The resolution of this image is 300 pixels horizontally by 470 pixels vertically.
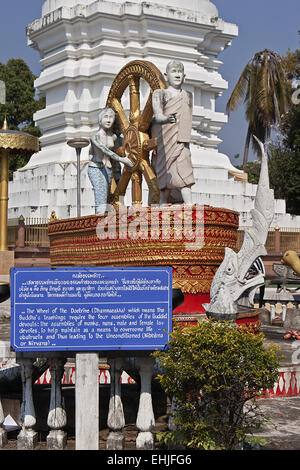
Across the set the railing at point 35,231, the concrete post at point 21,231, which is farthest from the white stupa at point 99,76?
the concrete post at point 21,231

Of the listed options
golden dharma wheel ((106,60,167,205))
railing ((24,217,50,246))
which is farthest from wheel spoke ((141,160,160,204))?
railing ((24,217,50,246))

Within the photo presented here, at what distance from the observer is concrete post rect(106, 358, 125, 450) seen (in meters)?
5.04

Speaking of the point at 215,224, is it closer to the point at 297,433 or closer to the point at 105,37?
the point at 297,433

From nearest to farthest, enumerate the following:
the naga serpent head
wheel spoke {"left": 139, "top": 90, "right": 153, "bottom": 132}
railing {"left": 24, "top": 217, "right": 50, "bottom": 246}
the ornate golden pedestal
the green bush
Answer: the green bush < the naga serpent head < the ornate golden pedestal < wheel spoke {"left": 139, "top": 90, "right": 153, "bottom": 132} < railing {"left": 24, "top": 217, "right": 50, "bottom": 246}

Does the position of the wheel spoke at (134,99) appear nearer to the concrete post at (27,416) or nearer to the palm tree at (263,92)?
the concrete post at (27,416)

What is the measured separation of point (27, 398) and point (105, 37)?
53.8 ft

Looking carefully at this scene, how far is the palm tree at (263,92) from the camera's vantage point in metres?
31.3

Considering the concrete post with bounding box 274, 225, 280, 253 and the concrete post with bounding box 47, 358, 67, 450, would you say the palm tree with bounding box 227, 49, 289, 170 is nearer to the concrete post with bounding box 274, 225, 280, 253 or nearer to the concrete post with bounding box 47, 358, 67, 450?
the concrete post with bounding box 274, 225, 280, 253

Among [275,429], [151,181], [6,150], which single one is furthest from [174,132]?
[6,150]

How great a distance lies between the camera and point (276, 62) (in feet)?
106

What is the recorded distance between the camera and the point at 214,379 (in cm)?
462

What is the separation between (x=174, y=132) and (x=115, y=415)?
4575 mm

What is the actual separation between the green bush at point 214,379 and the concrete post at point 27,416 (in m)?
1.05

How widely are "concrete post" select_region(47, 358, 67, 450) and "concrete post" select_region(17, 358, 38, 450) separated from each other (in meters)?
0.13
